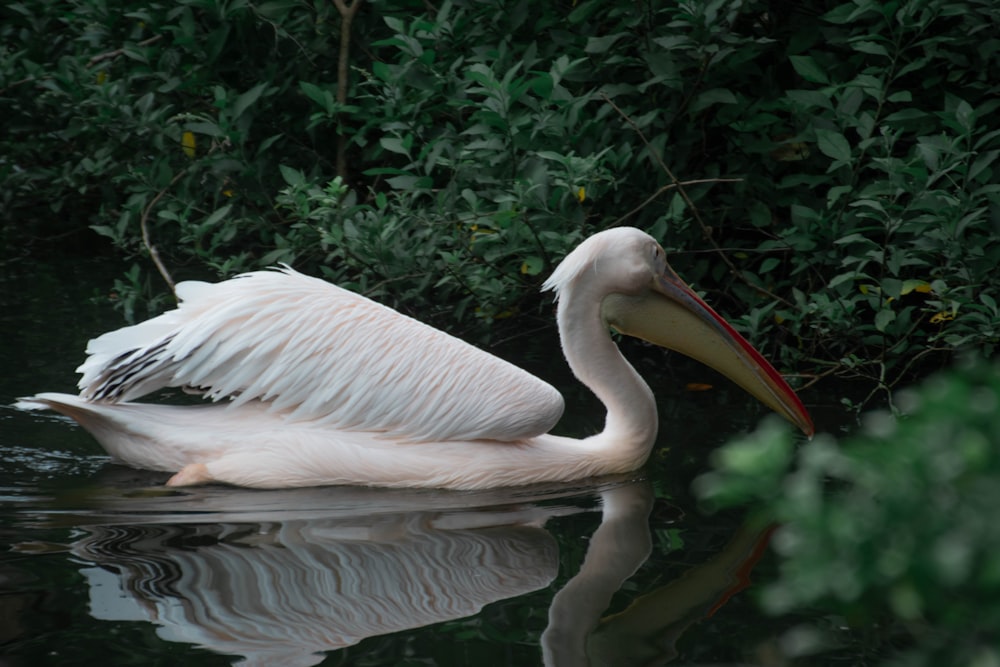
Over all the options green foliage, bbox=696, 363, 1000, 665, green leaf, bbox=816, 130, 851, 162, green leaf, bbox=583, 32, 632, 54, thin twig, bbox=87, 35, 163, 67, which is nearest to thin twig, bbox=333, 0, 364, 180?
thin twig, bbox=87, 35, 163, 67

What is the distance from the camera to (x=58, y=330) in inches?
197

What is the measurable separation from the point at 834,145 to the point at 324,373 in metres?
2.10

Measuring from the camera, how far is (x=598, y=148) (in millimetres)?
4871

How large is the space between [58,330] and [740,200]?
9.52 feet

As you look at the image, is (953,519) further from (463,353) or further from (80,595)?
(463,353)

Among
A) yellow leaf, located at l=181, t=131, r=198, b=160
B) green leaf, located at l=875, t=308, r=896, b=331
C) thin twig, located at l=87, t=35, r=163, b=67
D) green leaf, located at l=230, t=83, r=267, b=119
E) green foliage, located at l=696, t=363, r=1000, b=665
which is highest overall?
green foliage, located at l=696, t=363, r=1000, b=665

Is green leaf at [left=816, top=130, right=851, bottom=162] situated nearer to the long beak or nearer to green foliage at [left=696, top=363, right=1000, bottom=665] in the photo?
the long beak

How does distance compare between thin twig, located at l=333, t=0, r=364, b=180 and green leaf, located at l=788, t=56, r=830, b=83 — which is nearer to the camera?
green leaf, located at l=788, t=56, r=830, b=83

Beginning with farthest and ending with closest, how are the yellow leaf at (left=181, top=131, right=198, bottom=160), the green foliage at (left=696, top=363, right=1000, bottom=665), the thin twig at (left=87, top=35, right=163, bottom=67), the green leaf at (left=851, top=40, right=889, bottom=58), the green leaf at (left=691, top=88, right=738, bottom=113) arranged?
the thin twig at (left=87, top=35, right=163, bottom=67)
the yellow leaf at (left=181, top=131, right=198, bottom=160)
the green leaf at (left=691, top=88, right=738, bottom=113)
the green leaf at (left=851, top=40, right=889, bottom=58)
the green foliage at (left=696, top=363, right=1000, bottom=665)

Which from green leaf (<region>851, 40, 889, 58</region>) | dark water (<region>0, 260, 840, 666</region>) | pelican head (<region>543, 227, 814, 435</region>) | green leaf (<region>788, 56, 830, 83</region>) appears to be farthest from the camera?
green leaf (<region>788, 56, 830, 83</region>)

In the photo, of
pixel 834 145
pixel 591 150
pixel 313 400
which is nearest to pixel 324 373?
pixel 313 400

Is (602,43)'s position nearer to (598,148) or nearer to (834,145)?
(598,148)

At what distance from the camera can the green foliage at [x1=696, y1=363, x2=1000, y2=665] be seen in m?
1.14

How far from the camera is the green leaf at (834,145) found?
4.41m
